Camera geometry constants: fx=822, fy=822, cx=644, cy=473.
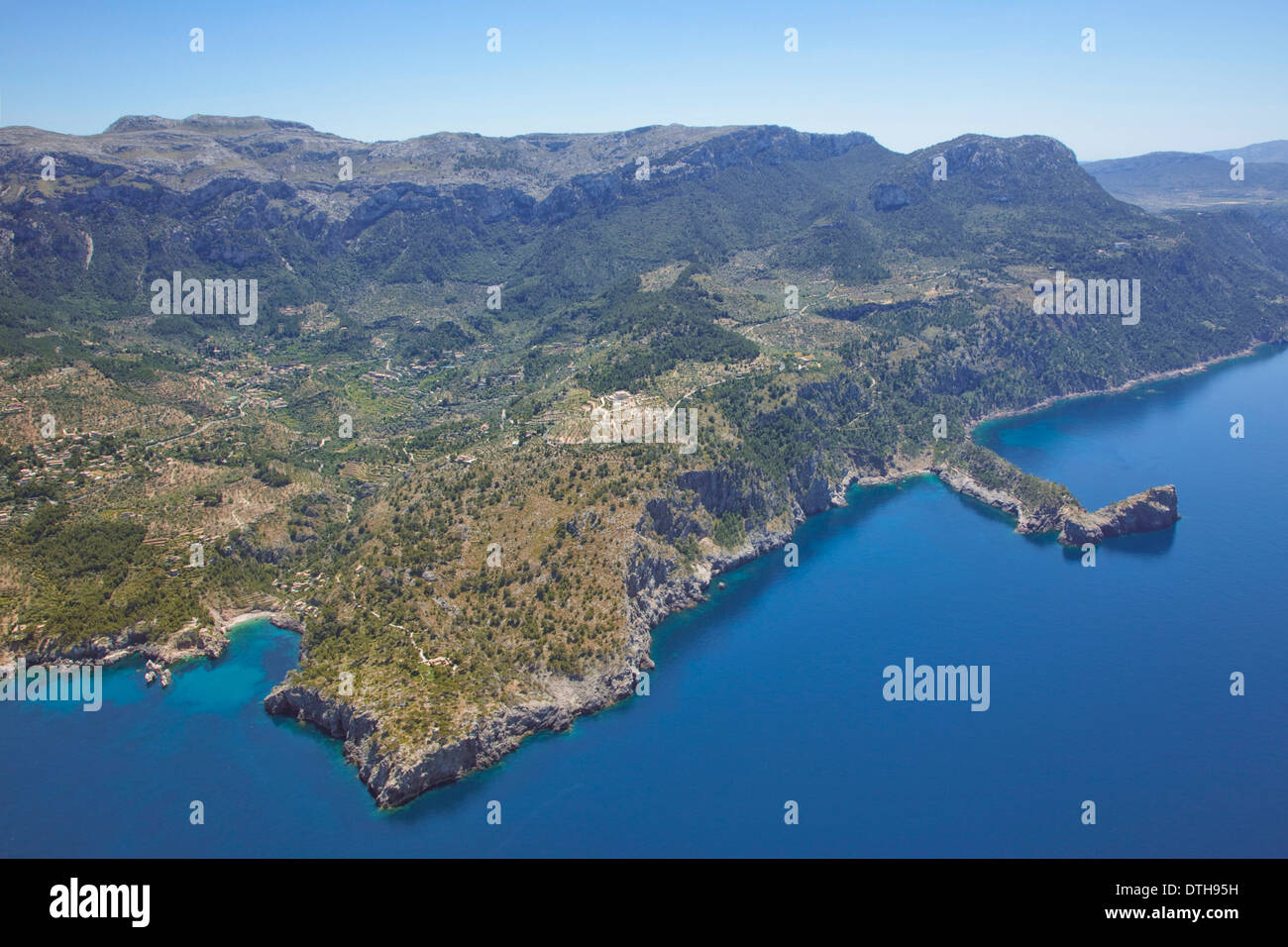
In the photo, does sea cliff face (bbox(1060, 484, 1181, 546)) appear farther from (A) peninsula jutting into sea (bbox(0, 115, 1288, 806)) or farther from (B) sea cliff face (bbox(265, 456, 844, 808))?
(B) sea cliff face (bbox(265, 456, 844, 808))

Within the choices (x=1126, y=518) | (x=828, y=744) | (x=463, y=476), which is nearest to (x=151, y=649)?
(x=463, y=476)

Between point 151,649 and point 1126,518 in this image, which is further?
point 1126,518

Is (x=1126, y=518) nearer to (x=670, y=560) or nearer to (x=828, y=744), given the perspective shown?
(x=670, y=560)

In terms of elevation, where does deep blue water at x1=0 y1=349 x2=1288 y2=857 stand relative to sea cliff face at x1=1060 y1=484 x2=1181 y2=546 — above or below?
below

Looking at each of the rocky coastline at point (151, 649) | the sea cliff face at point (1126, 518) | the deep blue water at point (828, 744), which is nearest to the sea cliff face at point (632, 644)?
the deep blue water at point (828, 744)

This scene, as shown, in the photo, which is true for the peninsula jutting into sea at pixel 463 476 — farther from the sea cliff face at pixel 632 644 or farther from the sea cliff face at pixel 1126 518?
the sea cliff face at pixel 1126 518

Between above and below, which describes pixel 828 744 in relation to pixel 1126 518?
below

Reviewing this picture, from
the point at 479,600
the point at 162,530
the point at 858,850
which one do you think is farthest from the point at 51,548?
the point at 858,850

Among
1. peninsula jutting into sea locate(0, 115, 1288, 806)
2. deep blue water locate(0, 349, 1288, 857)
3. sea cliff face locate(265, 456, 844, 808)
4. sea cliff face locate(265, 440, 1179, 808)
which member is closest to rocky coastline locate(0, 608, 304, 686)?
peninsula jutting into sea locate(0, 115, 1288, 806)

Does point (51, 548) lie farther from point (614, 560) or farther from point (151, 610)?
point (614, 560)
